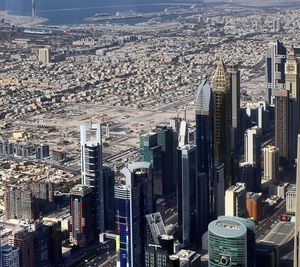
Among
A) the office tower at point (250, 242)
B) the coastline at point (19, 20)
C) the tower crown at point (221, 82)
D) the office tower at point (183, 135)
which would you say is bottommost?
the office tower at point (250, 242)

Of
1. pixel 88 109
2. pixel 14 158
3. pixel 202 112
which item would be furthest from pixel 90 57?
pixel 202 112

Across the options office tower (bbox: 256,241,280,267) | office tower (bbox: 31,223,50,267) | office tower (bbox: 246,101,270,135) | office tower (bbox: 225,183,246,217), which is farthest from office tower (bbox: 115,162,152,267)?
office tower (bbox: 246,101,270,135)

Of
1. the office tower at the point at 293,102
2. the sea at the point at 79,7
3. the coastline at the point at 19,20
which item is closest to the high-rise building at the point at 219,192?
the office tower at the point at 293,102

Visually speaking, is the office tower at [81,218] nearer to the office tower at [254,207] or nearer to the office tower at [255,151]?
the office tower at [254,207]

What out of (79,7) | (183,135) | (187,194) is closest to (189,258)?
(187,194)

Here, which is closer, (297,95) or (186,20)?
(297,95)

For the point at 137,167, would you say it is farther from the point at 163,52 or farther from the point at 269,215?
the point at 163,52
